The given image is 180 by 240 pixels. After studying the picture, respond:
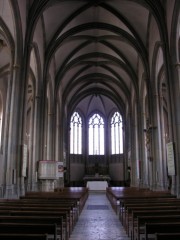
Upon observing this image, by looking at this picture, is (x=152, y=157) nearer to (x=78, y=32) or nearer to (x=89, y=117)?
(x=78, y=32)

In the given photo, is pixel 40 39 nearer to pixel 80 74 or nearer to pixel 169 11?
pixel 169 11

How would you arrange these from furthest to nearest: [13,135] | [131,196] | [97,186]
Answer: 1. [97,186]
2. [13,135]
3. [131,196]

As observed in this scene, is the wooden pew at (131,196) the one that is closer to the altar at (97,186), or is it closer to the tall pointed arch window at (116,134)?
the altar at (97,186)

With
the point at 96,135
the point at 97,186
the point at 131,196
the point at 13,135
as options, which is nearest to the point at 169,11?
the point at 131,196

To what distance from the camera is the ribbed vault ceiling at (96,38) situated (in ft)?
56.2

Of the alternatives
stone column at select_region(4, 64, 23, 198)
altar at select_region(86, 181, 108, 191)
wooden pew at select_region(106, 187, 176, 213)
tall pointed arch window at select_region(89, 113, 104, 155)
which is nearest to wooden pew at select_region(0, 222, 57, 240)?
wooden pew at select_region(106, 187, 176, 213)

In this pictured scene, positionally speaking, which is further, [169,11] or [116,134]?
[116,134]

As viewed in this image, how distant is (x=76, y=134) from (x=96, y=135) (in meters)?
3.09

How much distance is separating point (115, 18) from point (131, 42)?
2.14 metres

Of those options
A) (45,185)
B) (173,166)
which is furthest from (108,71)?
(173,166)

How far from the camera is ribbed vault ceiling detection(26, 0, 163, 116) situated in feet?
56.2

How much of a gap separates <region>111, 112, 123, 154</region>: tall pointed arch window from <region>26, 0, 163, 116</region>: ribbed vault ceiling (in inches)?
259

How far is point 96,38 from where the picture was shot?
71.9ft

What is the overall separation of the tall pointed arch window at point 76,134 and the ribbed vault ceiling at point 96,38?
22.4 ft
